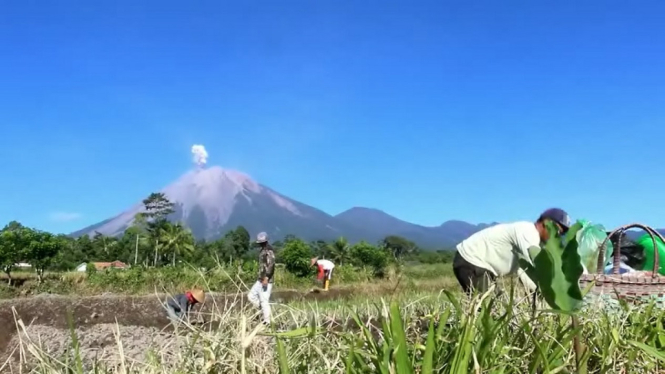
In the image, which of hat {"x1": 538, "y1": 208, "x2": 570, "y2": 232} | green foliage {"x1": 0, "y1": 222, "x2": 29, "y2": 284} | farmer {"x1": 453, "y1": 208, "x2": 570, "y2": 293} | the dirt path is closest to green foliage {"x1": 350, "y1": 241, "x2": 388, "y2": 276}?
green foliage {"x1": 0, "y1": 222, "x2": 29, "y2": 284}

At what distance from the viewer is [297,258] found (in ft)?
107

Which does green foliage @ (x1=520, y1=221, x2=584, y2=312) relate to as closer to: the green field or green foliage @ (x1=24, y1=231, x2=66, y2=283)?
the green field

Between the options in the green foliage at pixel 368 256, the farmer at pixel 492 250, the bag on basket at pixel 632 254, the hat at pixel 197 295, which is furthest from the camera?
the green foliage at pixel 368 256

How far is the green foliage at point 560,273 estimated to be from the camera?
46.1 inches

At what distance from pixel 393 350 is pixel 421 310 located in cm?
86

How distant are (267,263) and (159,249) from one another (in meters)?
48.3

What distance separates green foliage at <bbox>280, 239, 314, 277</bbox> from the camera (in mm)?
31297

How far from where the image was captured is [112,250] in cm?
6231

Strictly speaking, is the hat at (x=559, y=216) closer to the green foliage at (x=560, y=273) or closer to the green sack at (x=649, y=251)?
the green sack at (x=649, y=251)

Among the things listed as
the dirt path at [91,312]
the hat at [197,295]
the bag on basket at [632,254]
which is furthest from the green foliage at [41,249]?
the bag on basket at [632,254]

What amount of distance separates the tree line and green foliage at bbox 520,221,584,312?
70 centimetres

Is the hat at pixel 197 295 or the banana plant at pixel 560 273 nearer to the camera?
the banana plant at pixel 560 273

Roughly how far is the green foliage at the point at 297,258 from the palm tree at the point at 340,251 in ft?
25.3

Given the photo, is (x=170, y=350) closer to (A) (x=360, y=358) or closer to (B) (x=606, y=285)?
(A) (x=360, y=358)
